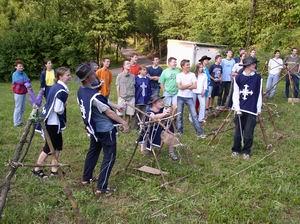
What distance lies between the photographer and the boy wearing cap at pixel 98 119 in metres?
5.44

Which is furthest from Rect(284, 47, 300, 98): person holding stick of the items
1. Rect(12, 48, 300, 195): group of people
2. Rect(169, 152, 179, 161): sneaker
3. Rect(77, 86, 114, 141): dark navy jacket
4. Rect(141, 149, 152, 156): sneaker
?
Rect(77, 86, 114, 141): dark navy jacket

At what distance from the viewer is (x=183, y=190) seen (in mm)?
6035

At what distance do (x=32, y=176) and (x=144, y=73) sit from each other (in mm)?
4010

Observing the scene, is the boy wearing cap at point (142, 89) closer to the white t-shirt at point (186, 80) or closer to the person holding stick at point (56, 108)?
the white t-shirt at point (186, 80)

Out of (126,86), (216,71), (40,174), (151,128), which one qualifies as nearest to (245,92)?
(151,128)

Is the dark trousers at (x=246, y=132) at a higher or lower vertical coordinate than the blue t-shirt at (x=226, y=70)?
lower

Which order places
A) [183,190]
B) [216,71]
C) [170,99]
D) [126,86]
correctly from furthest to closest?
[216,71] → [170,99] → [126,86] → [183,190]

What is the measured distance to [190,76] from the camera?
8.83m

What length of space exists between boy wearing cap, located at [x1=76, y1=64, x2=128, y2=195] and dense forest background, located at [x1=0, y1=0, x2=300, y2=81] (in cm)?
1912

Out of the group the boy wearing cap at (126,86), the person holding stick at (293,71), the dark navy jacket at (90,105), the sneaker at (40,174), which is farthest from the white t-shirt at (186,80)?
the person holding stick at (293,71)

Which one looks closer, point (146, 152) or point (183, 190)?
point (183, 190)

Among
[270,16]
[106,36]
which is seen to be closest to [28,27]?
[106,36]

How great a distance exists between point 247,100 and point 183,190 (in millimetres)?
2419

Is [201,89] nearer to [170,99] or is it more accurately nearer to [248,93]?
[170,99]
